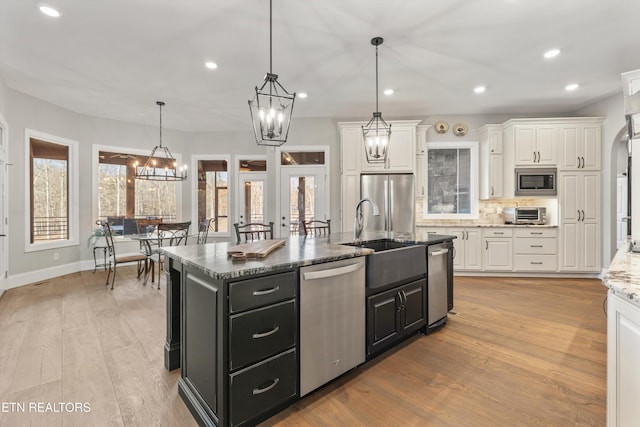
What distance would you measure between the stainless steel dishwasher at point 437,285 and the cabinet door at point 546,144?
341cm

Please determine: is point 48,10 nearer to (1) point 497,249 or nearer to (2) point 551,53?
(2) point 551,53

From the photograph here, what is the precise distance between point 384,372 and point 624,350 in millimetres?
1440

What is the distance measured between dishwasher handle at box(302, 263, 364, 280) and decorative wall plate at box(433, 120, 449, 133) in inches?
174

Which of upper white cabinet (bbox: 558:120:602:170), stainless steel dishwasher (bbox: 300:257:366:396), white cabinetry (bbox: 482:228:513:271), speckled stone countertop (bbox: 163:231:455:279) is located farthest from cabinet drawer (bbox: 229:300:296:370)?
upper white cabinet (bbox: 558:120:602:170)

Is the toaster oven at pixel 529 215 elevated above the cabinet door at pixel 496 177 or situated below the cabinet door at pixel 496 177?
below

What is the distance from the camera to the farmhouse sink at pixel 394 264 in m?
2.20

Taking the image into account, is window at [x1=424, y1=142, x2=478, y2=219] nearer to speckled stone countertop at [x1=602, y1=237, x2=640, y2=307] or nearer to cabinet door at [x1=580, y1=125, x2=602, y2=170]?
cabinet door at [x1=580, y1=125, x2=602, y2=170]

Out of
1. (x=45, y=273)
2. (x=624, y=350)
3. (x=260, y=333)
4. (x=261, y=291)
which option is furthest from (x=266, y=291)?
(x=45, y=273)

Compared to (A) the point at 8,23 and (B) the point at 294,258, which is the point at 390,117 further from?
(A) the point at 8,23

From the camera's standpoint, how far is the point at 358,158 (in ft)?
17.2

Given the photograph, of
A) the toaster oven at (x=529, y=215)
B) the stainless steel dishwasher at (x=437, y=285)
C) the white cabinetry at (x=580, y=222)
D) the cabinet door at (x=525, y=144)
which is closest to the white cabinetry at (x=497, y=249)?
the toaster oven at (x=529, y=215)

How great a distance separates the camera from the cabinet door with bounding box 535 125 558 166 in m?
4.98

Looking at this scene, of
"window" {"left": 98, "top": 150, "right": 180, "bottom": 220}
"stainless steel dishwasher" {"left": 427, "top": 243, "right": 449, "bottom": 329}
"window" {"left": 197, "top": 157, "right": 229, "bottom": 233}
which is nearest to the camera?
"stainless steel dishwasher" {"left": 427, "top": 243, "right": 449, "bottom": 329}

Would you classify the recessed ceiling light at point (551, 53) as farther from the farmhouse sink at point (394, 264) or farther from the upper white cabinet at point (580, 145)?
the farmhouse sink at point (394, 264)
